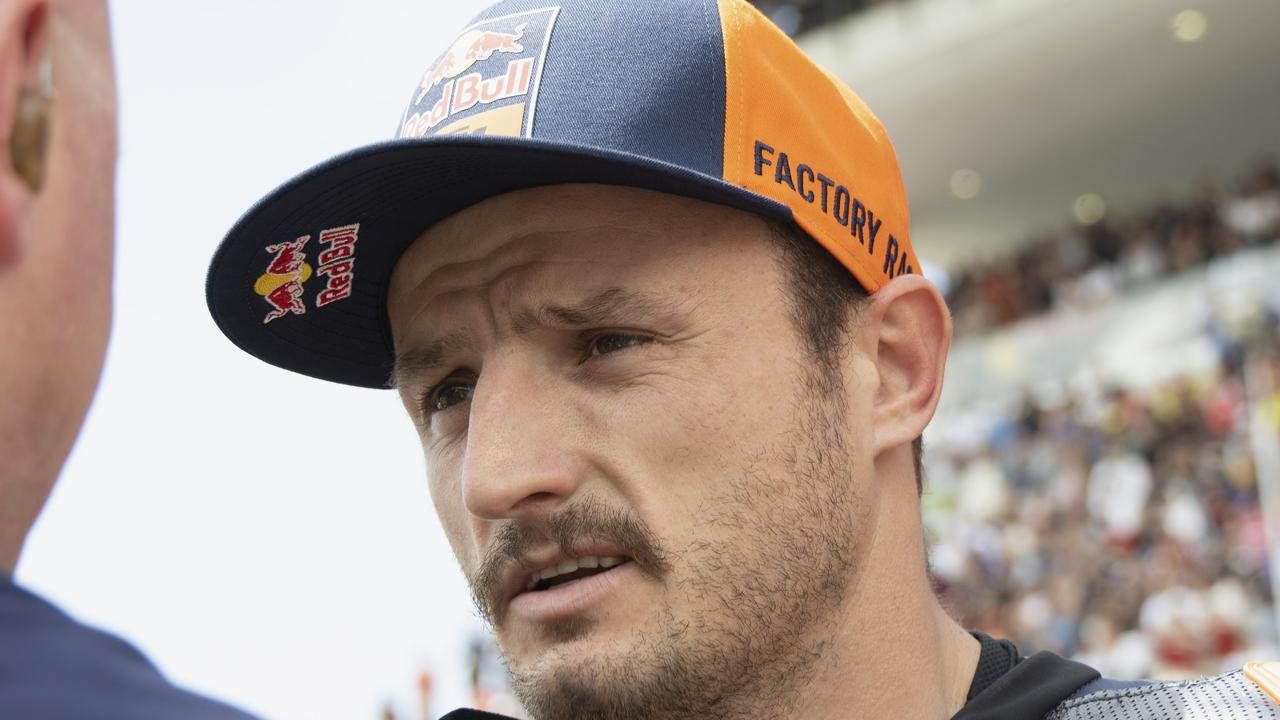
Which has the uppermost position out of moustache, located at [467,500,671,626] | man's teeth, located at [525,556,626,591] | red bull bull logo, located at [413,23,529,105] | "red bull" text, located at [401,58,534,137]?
red bull bull logo, located at [413,23,529,105]

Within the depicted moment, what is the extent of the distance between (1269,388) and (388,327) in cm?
810

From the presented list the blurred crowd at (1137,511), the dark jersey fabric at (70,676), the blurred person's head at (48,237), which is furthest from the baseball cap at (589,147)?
the blurred crowd at (1137,511)

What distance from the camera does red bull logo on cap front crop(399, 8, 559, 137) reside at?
5.25 feet

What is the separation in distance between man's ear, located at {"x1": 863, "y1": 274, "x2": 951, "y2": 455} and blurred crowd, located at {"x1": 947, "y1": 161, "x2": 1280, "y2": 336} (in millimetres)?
11677

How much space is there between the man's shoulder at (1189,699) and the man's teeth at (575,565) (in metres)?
0.53

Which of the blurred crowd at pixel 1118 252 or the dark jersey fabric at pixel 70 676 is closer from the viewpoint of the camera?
the dark jersey fabric at pixel 70 676

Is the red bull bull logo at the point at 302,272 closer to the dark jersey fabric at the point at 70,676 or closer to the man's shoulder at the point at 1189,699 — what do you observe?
the man's shoulder at the point at 1189,699

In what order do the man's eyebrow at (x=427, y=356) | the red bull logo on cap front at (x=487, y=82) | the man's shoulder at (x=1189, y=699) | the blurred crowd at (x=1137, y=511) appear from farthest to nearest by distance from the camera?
the blurred crowd at (x=1137, y=511)
the man's eyebrow at (x=427, y=356)
the red bull logo on cap front at (x=487, y=82)
the man's shoulder at (x=1189, y=699)

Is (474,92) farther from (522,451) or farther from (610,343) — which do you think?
(522,451)

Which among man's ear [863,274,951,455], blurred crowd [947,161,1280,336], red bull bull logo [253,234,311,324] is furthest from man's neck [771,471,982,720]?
blurred crowd [947,161,1280,336]

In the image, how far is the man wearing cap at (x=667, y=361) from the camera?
1.51 metres

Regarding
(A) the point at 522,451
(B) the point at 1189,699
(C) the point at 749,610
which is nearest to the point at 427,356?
(A) the point at 522,451

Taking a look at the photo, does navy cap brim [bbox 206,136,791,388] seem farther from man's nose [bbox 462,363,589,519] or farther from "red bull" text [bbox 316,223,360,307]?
man's nose [bbox 462,363,589,519]

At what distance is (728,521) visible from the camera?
154 cm
